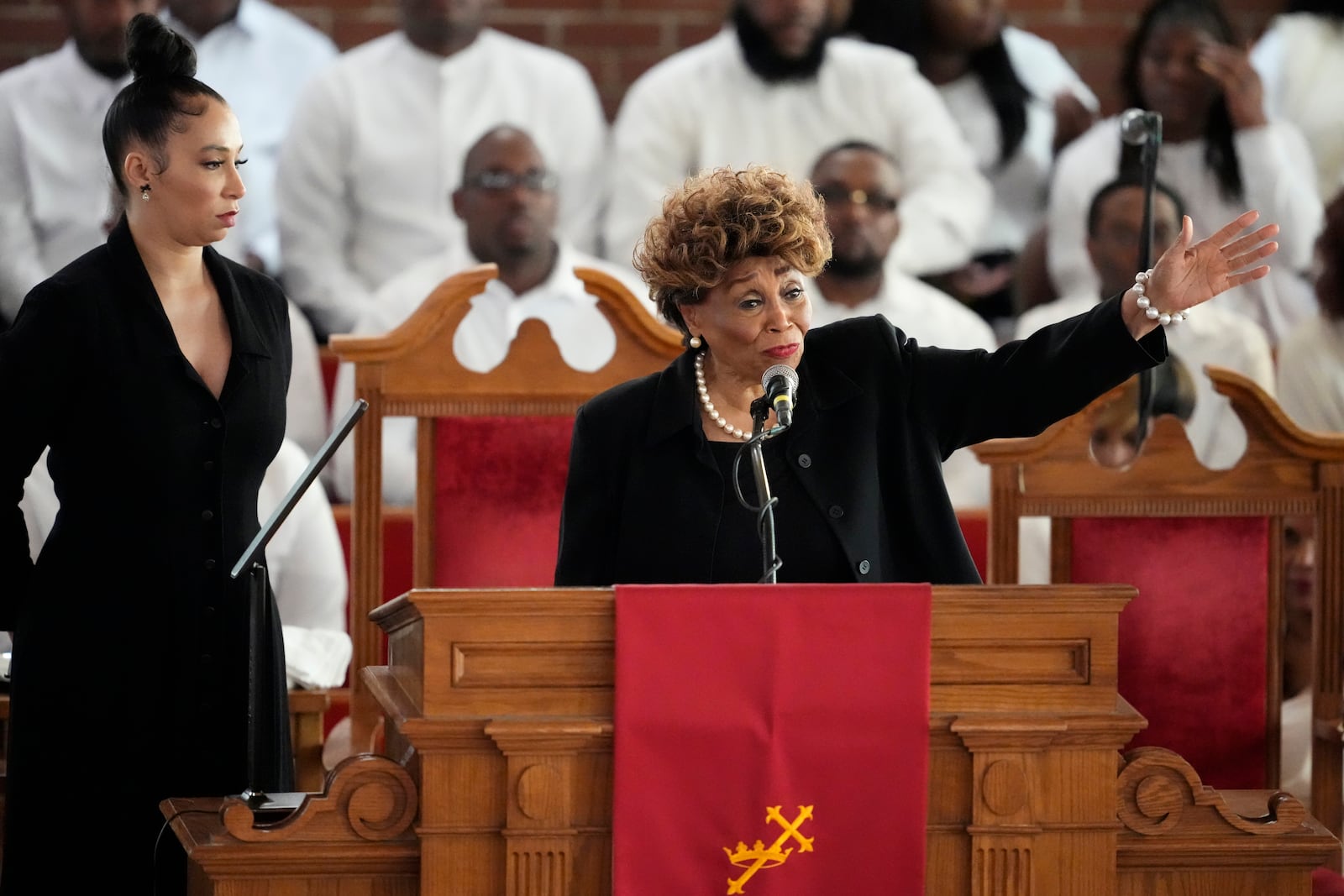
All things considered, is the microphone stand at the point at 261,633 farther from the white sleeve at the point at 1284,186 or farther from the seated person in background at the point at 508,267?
the white sleeve at the point at 1284,186

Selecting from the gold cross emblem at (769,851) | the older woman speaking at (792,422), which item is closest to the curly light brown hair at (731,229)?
the older woman speaking at (792,422)

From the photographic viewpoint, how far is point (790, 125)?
5.08m

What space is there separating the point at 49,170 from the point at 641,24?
159cm

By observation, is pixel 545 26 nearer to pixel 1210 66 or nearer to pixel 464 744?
pixel 1210 66

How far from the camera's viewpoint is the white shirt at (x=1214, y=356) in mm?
4527

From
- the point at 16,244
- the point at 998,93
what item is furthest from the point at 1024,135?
the point at 16,244

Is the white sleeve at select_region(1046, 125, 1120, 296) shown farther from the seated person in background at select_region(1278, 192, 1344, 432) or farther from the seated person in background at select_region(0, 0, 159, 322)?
the seated person in background at select_region(0, 0, 159, 322)

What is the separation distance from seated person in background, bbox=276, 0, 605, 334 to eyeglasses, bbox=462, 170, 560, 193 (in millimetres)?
81

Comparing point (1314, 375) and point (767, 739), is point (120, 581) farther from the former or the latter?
point (1314, 375)

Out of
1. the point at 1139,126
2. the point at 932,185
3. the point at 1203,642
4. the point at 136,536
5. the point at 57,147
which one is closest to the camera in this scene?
the point at 136,536

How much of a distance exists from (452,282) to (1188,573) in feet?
4.18

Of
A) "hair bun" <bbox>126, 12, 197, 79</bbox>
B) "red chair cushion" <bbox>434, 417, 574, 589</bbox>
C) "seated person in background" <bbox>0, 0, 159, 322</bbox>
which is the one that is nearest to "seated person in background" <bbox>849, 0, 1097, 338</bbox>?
"seated person in background" <bbox>0, 0, 159, 322</bbox>

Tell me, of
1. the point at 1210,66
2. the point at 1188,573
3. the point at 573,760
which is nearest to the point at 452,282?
the point at 1188,573

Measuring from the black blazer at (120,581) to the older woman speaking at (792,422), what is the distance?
42cm
